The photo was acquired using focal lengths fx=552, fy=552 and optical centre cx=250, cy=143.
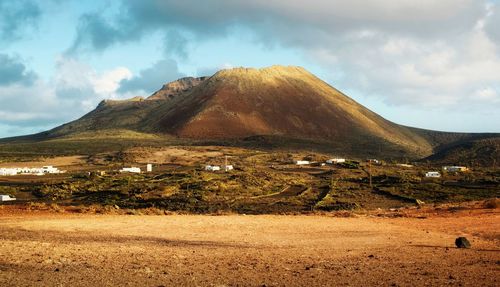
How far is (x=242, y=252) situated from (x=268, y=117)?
475 feet

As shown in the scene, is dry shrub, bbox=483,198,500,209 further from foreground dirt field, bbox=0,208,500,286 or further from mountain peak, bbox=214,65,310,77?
mountain peak, bbox=214,65,310,77

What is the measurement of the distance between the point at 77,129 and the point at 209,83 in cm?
4439

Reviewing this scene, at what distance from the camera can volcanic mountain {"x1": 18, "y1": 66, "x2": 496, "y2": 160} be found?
14712 cm

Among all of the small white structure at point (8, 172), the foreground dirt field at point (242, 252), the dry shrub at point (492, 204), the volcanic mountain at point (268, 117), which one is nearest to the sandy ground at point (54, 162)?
the small white structure at point (8, 172)

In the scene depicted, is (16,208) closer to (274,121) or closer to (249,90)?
(274,121)

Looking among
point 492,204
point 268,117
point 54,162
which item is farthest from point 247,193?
point 268,117

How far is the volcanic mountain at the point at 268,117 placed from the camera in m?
147

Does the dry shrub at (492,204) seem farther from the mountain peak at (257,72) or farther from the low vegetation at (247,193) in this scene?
the mountain peak at (257,72)

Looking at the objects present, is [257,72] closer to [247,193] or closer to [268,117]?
[268,117]

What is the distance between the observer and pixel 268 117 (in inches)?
6275

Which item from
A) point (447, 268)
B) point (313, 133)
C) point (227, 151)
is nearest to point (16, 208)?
point (447, 268)

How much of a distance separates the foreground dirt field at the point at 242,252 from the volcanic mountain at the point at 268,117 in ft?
363

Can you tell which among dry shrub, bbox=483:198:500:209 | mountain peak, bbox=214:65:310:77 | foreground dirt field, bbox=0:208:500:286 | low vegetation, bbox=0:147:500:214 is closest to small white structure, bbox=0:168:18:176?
low vegetation, bbox=0:147:500:214

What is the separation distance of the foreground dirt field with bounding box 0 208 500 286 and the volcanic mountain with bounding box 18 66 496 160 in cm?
11073
